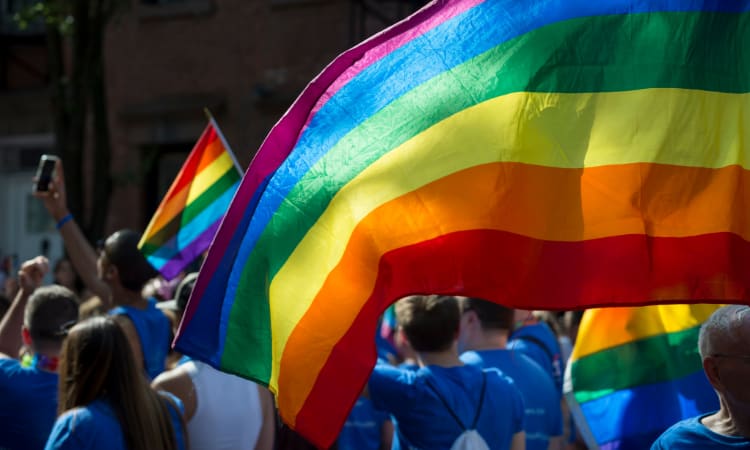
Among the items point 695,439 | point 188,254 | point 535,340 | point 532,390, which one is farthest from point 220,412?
point 188,254

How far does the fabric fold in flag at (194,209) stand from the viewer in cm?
708

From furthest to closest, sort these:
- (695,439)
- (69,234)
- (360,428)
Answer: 1. (69,234)
2. (360,428)
3. (695,439)

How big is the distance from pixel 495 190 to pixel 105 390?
4.74ft

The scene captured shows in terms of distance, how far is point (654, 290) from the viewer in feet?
10.9

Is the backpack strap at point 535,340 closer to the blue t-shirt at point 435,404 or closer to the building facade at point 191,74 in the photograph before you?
the blue t-shirt at point 435,404

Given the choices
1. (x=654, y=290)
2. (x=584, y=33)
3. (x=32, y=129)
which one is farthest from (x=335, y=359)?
(x=32, y=129)

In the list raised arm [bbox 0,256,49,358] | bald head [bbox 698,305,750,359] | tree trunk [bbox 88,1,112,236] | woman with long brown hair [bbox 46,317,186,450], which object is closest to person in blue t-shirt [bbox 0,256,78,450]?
raised arm [bbox 0,256,49,358]

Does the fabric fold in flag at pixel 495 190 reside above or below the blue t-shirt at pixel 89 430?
above

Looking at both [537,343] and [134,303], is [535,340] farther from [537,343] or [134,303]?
[134,303]

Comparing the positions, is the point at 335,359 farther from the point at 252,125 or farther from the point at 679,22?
the point at 252,125

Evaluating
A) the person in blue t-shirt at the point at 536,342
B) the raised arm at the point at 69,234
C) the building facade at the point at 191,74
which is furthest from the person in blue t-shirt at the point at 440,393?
the building facade at the point at 191,74

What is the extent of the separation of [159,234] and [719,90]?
173 inches

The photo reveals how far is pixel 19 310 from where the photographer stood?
521 cm

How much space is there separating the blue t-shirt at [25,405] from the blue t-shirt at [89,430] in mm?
709
